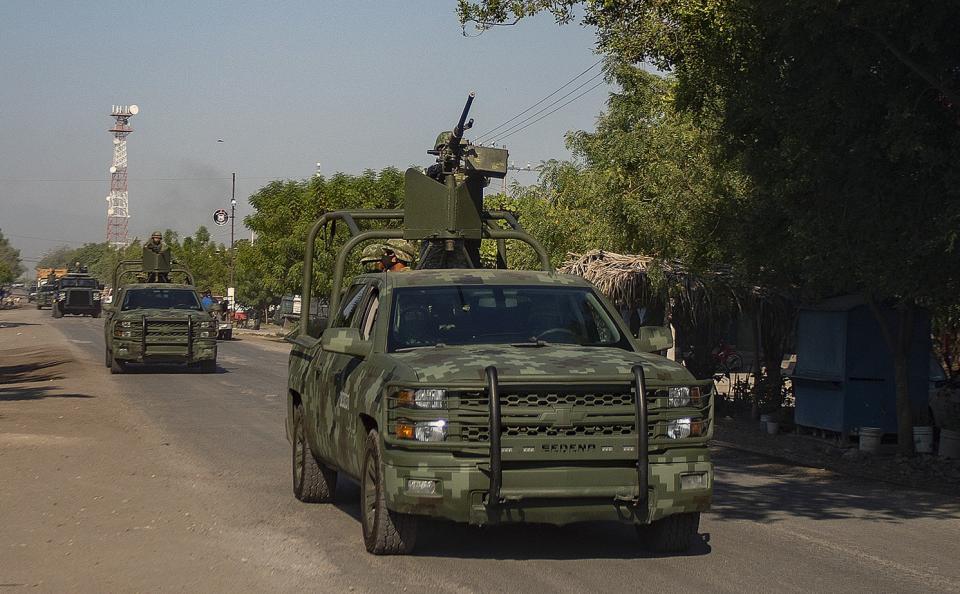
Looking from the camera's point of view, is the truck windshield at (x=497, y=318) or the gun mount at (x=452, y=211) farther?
the gun mount at (x=452, y=211)

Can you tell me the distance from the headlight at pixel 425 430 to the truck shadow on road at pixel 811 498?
11.2ft

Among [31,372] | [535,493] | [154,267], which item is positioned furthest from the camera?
[154,267]

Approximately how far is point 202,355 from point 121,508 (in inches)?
743

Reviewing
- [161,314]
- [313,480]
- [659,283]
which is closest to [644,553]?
[313,480]

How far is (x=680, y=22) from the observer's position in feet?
49.2

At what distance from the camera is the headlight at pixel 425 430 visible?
25.2ft

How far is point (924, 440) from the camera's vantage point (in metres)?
15.8

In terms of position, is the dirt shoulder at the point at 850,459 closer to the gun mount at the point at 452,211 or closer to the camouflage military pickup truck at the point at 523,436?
the gun mount at the point at 452,211

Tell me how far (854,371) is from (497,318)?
945 centimetres

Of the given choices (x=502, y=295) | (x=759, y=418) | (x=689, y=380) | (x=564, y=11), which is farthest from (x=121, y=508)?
(x=759, y=418)

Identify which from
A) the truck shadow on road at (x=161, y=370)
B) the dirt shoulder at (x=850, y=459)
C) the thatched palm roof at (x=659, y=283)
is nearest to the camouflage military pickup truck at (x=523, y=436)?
the dirt shoulder at (x=850, y=459)

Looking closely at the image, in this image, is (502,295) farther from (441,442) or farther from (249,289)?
(249,289)

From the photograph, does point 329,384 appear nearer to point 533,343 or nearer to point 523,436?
point 533,343

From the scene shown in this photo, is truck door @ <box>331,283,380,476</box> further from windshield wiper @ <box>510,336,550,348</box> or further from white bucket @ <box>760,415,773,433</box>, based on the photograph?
white bucket @ <box>760,415,773,433</box>
